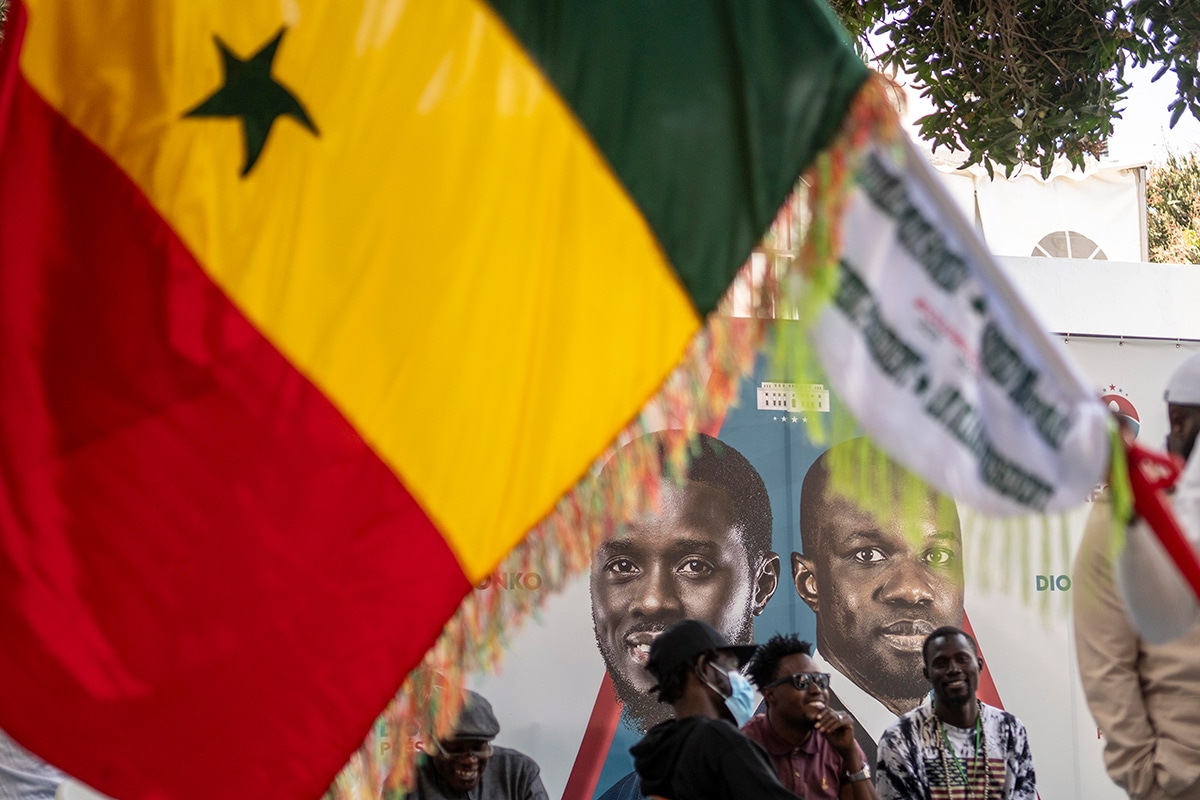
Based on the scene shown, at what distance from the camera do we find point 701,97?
1890 millimetres

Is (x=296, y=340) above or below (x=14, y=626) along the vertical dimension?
above

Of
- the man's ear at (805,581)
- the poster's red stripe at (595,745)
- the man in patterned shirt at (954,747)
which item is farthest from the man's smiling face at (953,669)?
the poster's red stripe at (595,745)

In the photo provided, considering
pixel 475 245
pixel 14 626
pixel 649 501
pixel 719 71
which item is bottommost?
pixel 14 626

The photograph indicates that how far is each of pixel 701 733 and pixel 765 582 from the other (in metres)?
3.25

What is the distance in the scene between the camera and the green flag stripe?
5.94 ft

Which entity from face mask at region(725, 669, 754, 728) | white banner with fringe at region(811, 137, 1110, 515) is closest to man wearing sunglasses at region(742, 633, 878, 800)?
face mask at region(725, 669, 754, 728)

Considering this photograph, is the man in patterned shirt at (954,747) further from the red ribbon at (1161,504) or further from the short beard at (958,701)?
the red ribbon at (1161,504)

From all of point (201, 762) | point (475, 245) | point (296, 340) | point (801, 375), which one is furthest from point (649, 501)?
point (201, 762)

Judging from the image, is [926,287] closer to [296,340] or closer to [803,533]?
[296,340]

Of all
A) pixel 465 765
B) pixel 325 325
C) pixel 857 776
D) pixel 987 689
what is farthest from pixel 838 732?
pixel 325 325

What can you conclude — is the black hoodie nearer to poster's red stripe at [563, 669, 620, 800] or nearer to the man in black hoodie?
the man in black hoodie

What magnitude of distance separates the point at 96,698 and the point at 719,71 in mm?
1306

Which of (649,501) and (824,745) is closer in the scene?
Result: (649,501)

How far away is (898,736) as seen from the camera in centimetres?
507
